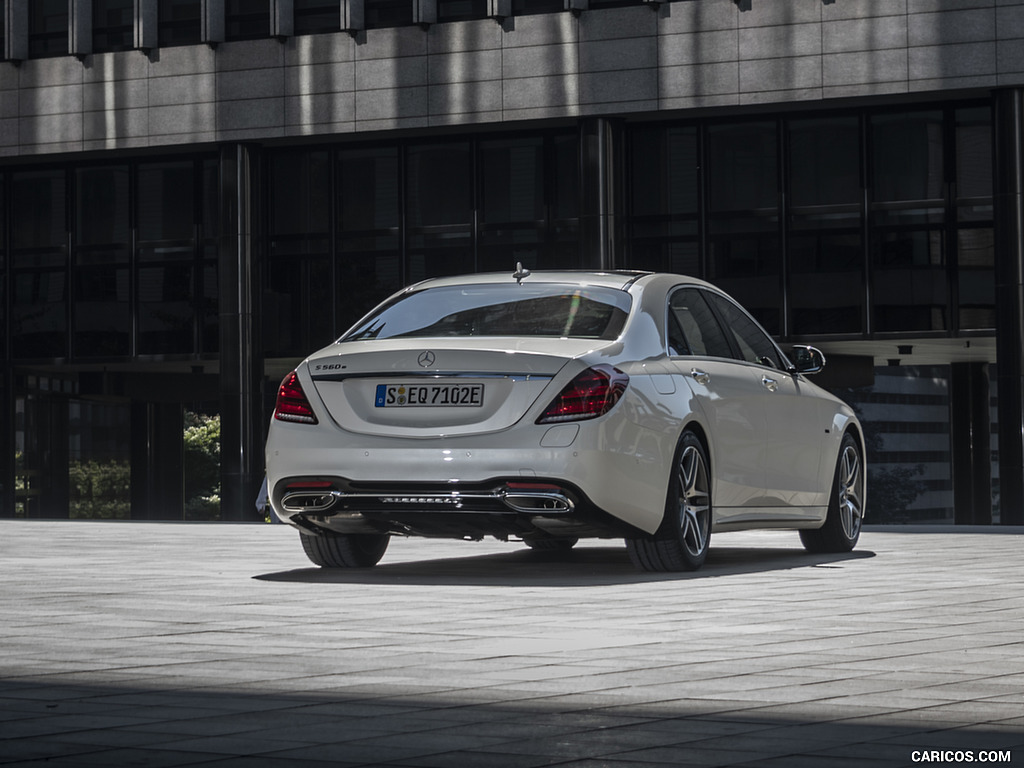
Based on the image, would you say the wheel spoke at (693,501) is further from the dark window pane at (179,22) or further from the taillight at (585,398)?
the dark window pane at (179,22)

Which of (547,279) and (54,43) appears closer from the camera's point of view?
(547,279)

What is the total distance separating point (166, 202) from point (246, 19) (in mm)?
3603

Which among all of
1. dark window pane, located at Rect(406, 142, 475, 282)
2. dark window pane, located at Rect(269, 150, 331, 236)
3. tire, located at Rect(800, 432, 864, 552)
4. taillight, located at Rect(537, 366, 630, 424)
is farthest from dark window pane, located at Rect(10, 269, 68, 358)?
taillight, located at Rect(537, 366, 630, 424)

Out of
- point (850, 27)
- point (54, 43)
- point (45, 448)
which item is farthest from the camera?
point (45, 448)


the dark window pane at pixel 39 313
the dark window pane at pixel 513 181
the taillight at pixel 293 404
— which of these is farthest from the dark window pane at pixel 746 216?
the taillight at pixel 293 404

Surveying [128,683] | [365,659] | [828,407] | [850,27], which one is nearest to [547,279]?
[828,407]

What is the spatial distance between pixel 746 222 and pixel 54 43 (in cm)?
1178

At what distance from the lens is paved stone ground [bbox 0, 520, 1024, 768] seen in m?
4.29

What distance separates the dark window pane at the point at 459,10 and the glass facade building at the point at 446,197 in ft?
0.18

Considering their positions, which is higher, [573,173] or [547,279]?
[573,173]

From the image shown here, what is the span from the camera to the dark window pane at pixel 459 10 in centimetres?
2809

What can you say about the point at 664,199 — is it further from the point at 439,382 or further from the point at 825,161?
the point at 439,382

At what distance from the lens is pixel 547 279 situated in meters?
9.97

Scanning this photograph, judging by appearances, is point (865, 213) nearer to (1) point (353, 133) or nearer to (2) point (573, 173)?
(2) point (573, 173)
